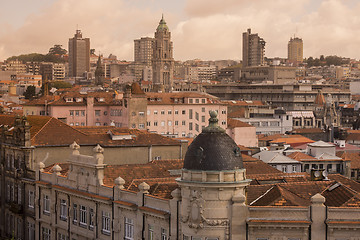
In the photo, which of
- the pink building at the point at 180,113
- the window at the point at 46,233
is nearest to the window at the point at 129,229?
the window at the point at 46,233

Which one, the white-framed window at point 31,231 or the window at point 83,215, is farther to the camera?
the white-framed window at point 31,231

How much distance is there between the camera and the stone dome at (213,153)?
3562 centimetres

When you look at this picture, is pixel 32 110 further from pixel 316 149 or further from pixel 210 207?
pixel 210 207

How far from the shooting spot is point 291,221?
1425 inches

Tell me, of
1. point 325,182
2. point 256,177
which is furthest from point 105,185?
point 325,182

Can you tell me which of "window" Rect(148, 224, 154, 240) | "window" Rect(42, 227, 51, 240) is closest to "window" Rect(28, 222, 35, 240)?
"window" Rect(42, 227, 51, 240)

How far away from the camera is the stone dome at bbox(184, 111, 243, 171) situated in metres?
35.6

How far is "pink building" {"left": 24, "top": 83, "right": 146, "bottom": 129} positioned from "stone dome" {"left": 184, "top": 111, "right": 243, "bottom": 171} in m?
83.9

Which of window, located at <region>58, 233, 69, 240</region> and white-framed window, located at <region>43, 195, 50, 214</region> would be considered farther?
white-framed window, located at <region>43, 195, 50, 214</region>

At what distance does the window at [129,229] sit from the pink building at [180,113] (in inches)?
3416

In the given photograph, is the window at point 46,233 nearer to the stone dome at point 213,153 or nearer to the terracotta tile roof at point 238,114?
the stone dome at point 213,153

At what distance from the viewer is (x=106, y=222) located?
154 feet

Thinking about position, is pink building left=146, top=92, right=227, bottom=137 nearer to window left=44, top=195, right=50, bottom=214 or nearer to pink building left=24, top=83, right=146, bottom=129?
pink building left=24, top=83, right=146, bottom=129

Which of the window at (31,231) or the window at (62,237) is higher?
the window at (62,237)
